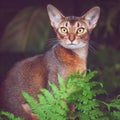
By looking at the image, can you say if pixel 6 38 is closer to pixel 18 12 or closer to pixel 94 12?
pixel 18 12

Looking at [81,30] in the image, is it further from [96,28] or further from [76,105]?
[96,28]

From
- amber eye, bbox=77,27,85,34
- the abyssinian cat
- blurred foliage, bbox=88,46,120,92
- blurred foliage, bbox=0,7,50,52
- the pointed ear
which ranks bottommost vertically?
blurred foliage, bbox=88,46,120,92

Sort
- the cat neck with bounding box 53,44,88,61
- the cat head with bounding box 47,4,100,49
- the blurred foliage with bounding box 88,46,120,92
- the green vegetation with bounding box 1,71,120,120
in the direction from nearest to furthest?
the green vegetation with bounding box 1,71,120,120, the cat head with bounding box 47,4,100,49, the cat neck with bounding box 53,44,88,61, the blurred foliage with bounding box 88,46,120,92

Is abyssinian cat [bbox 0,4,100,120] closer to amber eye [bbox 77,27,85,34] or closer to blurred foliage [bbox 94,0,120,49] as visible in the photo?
amber eye [bbox 77,27,85,34]

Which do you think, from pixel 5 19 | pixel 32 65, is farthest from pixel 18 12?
pixel 32 65

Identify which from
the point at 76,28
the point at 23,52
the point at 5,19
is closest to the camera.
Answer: the point at 76,28

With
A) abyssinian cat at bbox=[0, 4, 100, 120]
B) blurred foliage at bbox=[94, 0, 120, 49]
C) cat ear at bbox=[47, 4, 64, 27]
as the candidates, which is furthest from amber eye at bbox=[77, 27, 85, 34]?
blurred foliage at bbox=[94, 0, 120, 49]
